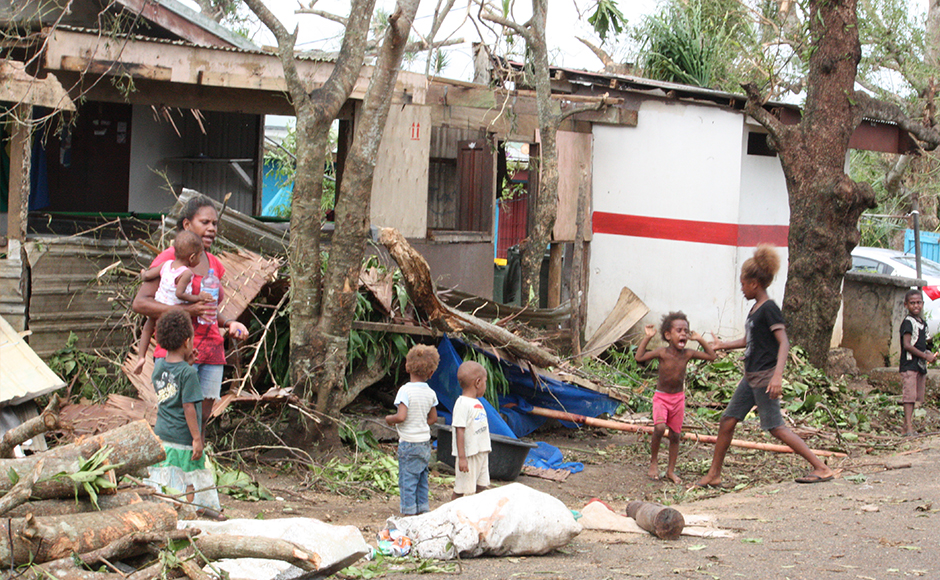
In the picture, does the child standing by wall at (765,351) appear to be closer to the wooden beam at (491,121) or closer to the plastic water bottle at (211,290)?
the plastic water bottle at (211,290)

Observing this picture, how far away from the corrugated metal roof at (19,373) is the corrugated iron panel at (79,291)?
2.21ft

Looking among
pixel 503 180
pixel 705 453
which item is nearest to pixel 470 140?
pixel 503 180

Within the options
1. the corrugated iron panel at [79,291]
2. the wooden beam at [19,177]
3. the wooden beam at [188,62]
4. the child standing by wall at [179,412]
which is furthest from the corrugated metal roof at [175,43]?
the child standing by wall at [179,412]

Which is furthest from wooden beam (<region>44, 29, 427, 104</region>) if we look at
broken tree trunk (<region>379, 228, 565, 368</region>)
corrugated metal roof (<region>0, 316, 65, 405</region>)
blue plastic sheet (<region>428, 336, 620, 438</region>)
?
blue plastic sheet (<region>428, 336, 620, 438</region>)

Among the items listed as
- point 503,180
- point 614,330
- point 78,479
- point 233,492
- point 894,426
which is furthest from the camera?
point 503,180

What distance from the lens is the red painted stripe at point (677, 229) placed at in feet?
37.1

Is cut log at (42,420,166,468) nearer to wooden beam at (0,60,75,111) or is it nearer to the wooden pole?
wooden beam at (0,60,75,111)

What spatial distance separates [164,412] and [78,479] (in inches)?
53.3

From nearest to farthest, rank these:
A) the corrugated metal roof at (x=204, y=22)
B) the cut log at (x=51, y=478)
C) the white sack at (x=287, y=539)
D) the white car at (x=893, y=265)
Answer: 1. the cut log at (x=51, y=478)
2. the white sack at (x=287, y=539)
3. the corrugated metal roof at (x=204, y=22)
4. the white car at (x=893, y=265)

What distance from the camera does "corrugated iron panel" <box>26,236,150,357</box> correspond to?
7.00 m

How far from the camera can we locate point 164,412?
4.70 m

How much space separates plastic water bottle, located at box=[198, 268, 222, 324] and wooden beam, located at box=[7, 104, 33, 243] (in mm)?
2591

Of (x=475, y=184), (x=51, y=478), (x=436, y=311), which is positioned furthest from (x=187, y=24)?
(x=51, y=478)

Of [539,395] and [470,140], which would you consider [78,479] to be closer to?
[539,395]
